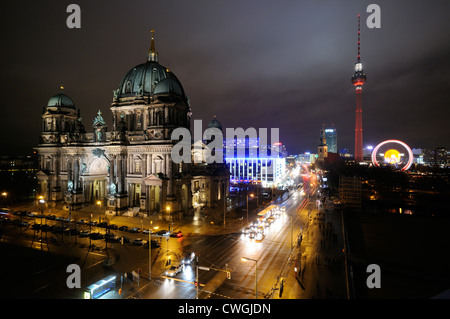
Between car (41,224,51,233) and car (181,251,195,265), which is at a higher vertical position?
car (41,224,51,233)

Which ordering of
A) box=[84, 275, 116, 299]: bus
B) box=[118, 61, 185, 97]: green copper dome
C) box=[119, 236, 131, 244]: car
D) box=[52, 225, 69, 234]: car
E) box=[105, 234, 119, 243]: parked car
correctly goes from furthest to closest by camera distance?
box=[118, 61, 185, 97]: green copper dome
box=[52, 225, 69, 234]: car
box=[105, 234, 119, 243]: parked car
box=[119, 236, 131, 244]: car
box=[84, 275, 116, 299]: bus

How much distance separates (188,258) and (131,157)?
3456 cm

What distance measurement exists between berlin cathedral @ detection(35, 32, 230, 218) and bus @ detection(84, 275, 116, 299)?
88.6ft

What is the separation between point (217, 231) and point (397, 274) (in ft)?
93.9

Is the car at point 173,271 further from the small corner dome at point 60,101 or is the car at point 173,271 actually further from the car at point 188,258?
the small corner dome at point 60,101

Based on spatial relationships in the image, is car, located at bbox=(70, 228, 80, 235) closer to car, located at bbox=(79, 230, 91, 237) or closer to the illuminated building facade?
car, located at bbox=(79, 230, 91, 237)

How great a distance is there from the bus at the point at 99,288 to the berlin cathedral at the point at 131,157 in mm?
27001

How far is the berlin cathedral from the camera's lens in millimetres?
54875

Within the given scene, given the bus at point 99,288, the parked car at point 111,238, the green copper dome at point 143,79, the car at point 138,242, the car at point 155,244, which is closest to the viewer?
the bus at point 99,288

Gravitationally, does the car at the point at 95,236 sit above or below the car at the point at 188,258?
above

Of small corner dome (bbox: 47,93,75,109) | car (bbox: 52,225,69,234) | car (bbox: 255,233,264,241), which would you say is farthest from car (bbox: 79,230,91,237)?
small corner dome (bbox: 47,93,75,109)

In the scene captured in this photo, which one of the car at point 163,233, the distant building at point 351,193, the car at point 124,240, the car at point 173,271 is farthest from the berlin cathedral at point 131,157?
the distant building at point 351,193

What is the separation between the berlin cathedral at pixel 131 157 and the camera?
54.9 m

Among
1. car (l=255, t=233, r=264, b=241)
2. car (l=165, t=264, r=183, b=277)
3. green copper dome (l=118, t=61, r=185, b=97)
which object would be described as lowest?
car (l=255, t=233, r=264, b=241)
